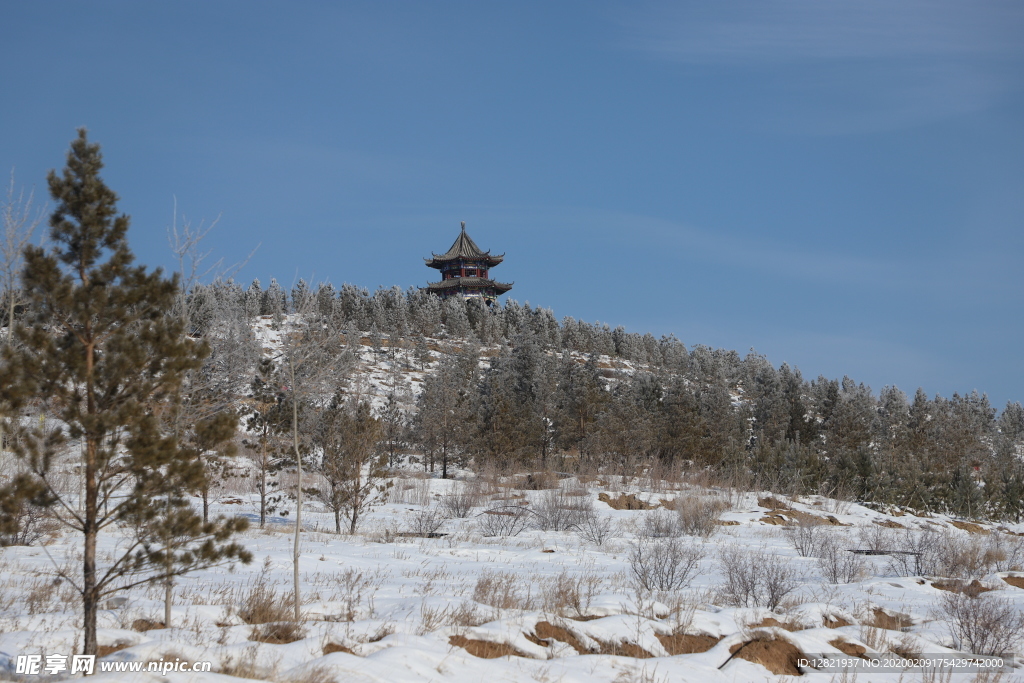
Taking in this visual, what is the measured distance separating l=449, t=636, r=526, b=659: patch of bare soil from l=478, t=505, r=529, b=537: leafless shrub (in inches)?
478

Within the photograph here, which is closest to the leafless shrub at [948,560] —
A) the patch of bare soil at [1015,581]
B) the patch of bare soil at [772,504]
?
the patch of bare soil at [1015,581]

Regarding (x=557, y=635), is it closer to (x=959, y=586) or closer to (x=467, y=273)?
(x=959, y=586)

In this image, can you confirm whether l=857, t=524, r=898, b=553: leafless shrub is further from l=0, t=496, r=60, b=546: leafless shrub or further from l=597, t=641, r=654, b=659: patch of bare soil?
l=0, t=496, r=60, b=546: leafless shrub

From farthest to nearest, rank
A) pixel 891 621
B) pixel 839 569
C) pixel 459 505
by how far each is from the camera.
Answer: pixel 459 505 < pixel 839 569 < pixel 891 621

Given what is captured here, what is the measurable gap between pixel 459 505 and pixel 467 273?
78194 mm

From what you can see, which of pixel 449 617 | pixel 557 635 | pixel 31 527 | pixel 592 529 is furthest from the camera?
pixel 592 529

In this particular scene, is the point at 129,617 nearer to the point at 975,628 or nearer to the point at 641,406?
the point at 975,628

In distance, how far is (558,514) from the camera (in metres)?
20.8

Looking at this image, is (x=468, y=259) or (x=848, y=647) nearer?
(x=848, y=647)

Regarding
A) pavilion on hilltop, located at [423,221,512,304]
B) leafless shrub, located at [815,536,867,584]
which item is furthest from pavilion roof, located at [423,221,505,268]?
leafless shrub, located at [815,536,867,584]

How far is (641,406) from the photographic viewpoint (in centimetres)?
4691

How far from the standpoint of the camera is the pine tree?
18.9 feet

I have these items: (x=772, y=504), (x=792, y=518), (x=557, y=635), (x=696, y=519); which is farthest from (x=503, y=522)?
(x=557, y=635)

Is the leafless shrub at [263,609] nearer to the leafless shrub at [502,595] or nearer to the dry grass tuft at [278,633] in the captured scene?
the dry grass tuft at [278,633]
